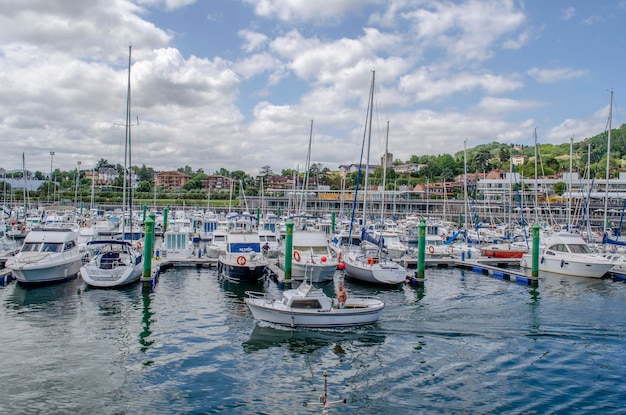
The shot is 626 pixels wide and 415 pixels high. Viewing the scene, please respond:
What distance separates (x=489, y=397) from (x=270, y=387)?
7.02m

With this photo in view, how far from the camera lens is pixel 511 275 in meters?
37.4

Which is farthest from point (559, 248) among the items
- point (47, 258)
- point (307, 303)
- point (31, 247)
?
point (31, 247)

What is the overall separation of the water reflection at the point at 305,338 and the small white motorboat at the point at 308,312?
1.00 feet

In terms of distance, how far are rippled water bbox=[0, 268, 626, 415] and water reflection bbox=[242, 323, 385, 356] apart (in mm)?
80

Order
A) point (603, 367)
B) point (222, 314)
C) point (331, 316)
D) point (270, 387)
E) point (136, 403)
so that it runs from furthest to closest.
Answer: point (222, 314) → point (331, 316) → point (603, 367) → point (270, 387) → point (136, 403)

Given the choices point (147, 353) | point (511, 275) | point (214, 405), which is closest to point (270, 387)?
point (214, 405)

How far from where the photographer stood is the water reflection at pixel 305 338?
2028cm

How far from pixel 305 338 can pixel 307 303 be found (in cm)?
155

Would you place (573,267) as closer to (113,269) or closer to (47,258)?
(113,269)

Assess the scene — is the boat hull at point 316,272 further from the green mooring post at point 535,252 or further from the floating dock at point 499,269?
the green mooring post at point 535,252

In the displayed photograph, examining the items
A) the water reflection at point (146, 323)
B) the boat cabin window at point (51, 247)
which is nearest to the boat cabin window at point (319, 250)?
the water reflection at point (146, 323)

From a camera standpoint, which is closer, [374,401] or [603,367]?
[374,401]

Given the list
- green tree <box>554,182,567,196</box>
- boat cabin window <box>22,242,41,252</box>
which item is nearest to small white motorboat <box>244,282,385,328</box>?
boat cabin window <box>22,242,41,252</box>

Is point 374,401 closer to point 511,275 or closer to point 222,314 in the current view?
point 222,314
